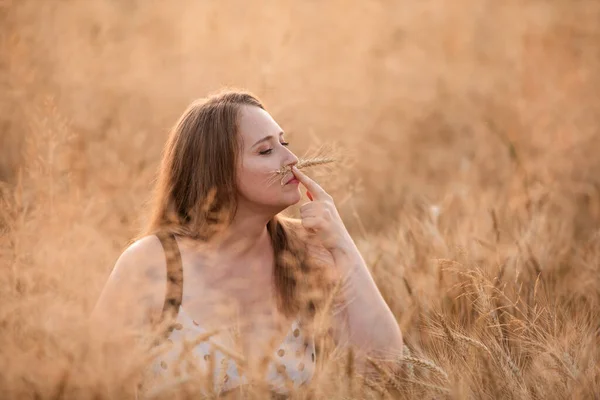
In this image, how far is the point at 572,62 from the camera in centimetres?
521

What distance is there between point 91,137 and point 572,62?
10.9ft

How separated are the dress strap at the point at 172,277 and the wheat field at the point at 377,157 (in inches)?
6.7

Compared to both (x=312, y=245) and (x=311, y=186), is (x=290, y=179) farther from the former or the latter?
(x=312, y=245)

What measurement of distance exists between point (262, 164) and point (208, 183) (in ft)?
0.61

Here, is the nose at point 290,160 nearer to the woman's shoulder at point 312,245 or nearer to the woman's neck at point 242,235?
the woman's neck at point 242,235

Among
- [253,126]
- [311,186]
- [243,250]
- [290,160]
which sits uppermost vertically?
[253,126]

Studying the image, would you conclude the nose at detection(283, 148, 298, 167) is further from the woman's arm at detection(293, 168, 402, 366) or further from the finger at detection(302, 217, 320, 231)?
the finger at detection(302, 217, 320, 231)

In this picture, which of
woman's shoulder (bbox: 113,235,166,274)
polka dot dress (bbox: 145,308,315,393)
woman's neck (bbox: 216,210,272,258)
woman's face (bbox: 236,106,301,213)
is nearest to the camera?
polka dot dress (bbox: 145,308,315,393)

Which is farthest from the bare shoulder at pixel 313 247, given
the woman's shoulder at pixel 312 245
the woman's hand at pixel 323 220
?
the woman's hand at pixel 323 220

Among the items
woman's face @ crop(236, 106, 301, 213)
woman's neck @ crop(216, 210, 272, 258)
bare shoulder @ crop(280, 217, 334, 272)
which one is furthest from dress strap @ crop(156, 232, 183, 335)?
bare shoulder @ crop(280, 217, 334, 272)

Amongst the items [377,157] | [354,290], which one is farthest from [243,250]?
[377,157]

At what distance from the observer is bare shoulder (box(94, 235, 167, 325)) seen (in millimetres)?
1878

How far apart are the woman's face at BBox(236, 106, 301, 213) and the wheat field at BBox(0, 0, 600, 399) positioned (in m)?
0.12

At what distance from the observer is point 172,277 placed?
231cm
